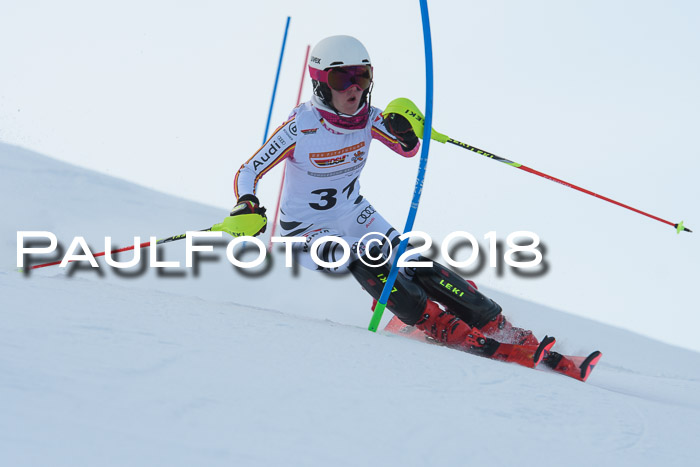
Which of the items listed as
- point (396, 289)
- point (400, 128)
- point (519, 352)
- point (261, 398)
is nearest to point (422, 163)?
point (400, 128)

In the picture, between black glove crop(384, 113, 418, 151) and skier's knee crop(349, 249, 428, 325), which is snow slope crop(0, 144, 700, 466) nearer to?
skier's knee crop(349, 249, 428, 325)

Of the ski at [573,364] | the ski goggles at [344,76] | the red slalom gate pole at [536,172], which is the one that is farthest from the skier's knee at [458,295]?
the ski goggles at [344,76]

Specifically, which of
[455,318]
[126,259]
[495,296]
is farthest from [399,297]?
[495,296]

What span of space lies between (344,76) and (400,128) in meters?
0.40

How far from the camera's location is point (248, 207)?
2.91 m

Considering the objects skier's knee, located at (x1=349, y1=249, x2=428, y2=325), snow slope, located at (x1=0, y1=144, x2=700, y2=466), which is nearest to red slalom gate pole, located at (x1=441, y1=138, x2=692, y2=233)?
skier's knee, located at (x1=349, y1=249, x2=428, y2=325)

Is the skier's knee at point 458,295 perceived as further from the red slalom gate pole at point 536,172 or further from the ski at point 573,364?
the red slalom gate pole at point 536,172

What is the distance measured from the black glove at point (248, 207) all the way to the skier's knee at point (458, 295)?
35.8 inches

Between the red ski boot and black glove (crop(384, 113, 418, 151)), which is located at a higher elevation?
black glove (crop(384, 113, 418, 151))

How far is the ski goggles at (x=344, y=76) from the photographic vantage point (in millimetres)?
3088

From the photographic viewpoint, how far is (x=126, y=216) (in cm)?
666

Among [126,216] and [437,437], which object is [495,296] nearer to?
[126,216]

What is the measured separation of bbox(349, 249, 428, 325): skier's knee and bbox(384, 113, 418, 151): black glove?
660 mm

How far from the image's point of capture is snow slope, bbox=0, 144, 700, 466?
1232mm
